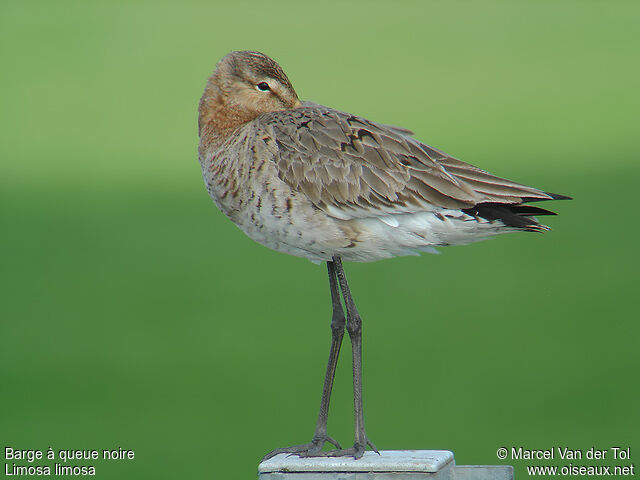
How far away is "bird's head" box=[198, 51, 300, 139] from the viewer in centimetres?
670

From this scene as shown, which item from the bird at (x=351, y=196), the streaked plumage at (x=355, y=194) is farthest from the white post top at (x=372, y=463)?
the streaked plumage at (x=355, y=194)

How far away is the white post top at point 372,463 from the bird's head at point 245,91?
2.34 m

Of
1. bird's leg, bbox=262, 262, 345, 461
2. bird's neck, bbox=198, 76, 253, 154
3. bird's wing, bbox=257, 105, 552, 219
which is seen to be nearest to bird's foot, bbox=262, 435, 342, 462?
bird's leg, bbox=262, 262, 345, 461

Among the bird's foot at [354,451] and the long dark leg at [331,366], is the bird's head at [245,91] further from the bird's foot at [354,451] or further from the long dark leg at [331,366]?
the bird's foot at [354,451]

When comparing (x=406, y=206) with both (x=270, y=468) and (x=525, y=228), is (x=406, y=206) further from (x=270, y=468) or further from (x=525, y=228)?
(x=270, y=468)

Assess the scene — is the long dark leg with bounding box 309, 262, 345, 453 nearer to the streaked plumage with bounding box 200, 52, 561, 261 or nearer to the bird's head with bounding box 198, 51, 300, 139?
the streaked plumage with bounding box 200, 52, 561, 261

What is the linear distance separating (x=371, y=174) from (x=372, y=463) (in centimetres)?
184

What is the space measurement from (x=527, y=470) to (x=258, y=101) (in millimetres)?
3698

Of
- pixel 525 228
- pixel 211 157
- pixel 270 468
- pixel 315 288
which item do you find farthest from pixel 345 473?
pixel 315 288

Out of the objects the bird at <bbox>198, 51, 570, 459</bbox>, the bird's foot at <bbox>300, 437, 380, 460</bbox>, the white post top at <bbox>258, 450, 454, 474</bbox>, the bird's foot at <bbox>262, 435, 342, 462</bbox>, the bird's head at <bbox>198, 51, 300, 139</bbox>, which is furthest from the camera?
the bird's head at <bbox>198, 51, 300, 139</bbox>

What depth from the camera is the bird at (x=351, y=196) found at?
6.11 meters

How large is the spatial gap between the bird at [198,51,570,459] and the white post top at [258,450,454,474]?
20 centimetres

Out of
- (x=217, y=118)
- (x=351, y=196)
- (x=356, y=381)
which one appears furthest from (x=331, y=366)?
(x=217, y=118)

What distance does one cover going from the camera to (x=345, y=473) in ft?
18.6
